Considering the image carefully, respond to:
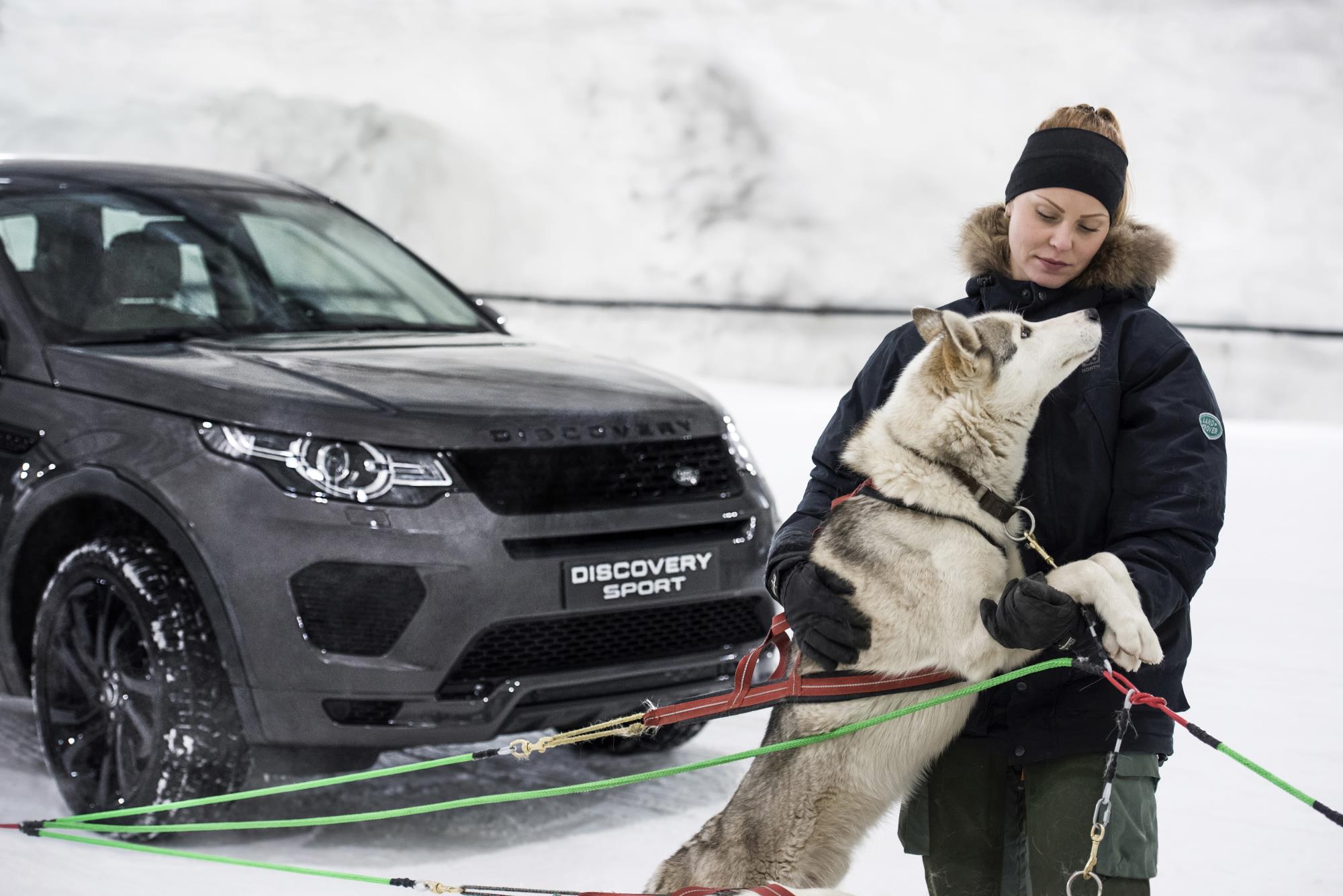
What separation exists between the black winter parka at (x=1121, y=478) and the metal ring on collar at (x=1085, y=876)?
0.17 m

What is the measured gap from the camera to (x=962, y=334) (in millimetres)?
2029

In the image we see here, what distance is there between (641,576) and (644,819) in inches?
24.8

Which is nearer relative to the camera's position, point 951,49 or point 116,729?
point 116,729

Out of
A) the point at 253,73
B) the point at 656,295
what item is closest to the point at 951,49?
the point at 656,295

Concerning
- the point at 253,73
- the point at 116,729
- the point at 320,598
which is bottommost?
the point at 116,729

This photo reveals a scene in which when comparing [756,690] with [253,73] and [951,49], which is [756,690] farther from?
[253,73]

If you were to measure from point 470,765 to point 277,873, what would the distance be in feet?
2.84

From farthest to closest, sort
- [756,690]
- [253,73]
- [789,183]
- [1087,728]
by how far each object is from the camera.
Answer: [253,73], [789,183], [756,690], [1087,728]

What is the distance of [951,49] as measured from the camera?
36.2 ft

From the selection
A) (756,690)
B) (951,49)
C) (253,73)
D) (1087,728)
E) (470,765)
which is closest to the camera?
(1087,728)

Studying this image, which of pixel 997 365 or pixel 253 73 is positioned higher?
pixel 253 73

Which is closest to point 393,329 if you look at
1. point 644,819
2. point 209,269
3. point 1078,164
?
point 209,269

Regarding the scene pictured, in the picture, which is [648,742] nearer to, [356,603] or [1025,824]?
[356,603]

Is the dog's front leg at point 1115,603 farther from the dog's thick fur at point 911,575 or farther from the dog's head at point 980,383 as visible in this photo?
the dog's head at point 980,383
